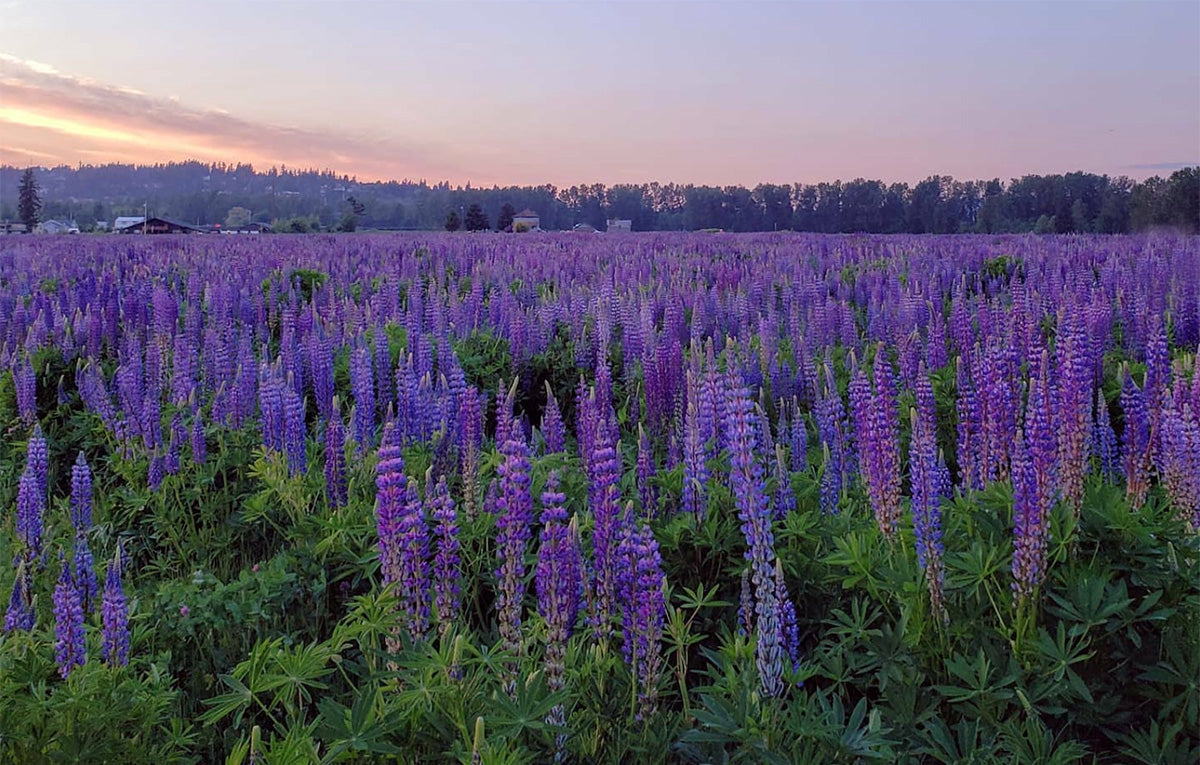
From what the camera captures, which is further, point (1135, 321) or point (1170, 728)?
point (1135, 321)

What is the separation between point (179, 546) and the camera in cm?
470

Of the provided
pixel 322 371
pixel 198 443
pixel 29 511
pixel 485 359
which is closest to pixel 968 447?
pixel 29 511

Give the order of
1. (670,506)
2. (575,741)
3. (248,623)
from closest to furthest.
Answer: (575,741)
(248,623)
(670,506)

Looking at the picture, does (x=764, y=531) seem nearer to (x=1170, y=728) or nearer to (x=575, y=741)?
(x=575, y=741)

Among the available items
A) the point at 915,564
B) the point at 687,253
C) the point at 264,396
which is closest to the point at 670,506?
the point at 915,564

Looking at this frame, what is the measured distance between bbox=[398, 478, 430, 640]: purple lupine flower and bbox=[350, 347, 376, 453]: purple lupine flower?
2150 millimetres

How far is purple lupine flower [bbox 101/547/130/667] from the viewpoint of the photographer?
9.31ft

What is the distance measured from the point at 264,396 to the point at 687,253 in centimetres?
1382

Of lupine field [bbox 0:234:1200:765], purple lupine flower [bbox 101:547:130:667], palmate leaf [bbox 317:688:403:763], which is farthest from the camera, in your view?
purple lupine flower [bbox 101:547:130:667]

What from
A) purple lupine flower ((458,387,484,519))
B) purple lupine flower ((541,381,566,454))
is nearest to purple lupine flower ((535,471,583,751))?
purple lupine flower ((458,387,484,519))

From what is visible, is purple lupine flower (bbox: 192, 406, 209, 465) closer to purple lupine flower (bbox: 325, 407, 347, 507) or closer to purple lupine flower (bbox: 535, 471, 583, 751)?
purple lupine flower (bbox: 325, 407, 347, 507)

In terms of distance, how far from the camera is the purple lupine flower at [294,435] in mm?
4594

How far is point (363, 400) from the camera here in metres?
5.14

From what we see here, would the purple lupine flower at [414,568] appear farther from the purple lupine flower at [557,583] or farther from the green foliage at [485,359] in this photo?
the green foliage at [485,359]
